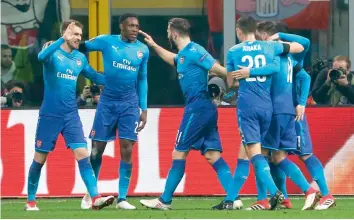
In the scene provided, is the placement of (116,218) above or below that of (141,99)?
below

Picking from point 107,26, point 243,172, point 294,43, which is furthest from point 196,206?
point 107,26

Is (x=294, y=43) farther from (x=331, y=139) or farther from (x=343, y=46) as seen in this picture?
(x=343, y=46)

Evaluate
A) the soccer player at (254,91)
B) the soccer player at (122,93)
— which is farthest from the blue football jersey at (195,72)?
the soccer player at (122,93)

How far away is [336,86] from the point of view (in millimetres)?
18828

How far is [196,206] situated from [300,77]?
1.96m

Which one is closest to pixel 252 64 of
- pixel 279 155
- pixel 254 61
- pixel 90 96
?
pixel 254 61

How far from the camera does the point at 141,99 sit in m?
16.9

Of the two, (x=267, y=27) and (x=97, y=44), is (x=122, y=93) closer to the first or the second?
(x=97, y=44)

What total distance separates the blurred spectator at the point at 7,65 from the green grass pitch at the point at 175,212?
2961 mm

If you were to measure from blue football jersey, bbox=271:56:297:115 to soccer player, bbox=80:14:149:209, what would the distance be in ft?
5.39

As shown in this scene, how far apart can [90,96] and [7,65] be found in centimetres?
201

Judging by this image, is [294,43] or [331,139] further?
[331,139]

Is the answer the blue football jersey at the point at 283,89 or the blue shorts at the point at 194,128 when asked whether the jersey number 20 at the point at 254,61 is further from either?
the blue shorts at the point at 194,128

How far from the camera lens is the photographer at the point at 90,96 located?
1905cm
